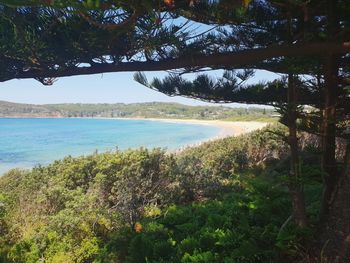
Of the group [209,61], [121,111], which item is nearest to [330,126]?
[209,61]

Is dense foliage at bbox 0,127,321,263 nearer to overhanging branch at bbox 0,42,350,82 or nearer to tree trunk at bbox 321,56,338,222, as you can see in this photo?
tree trunk at bbox 321,56,338,222

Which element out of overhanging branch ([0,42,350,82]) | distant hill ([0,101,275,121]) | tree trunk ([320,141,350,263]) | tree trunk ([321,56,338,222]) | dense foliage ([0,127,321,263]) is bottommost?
distant hill ([0,101,275,121])

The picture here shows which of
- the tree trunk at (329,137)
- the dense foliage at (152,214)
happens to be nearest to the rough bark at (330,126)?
the tree trunk at (329,137)

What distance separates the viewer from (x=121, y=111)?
14562 cm

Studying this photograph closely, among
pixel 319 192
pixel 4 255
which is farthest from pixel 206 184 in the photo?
pixel 4 255

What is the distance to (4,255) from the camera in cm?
469

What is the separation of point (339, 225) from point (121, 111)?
145 metres

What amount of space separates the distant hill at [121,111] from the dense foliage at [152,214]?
3522 inches

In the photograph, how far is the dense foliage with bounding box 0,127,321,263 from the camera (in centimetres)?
317

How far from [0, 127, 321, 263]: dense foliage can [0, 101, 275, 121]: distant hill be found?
8946 centimetres

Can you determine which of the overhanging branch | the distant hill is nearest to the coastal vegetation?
the overhanging branch

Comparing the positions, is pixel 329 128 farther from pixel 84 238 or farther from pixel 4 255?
pixel 4 255

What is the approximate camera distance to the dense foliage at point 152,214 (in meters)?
3.17

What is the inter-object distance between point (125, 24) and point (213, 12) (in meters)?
1.00
